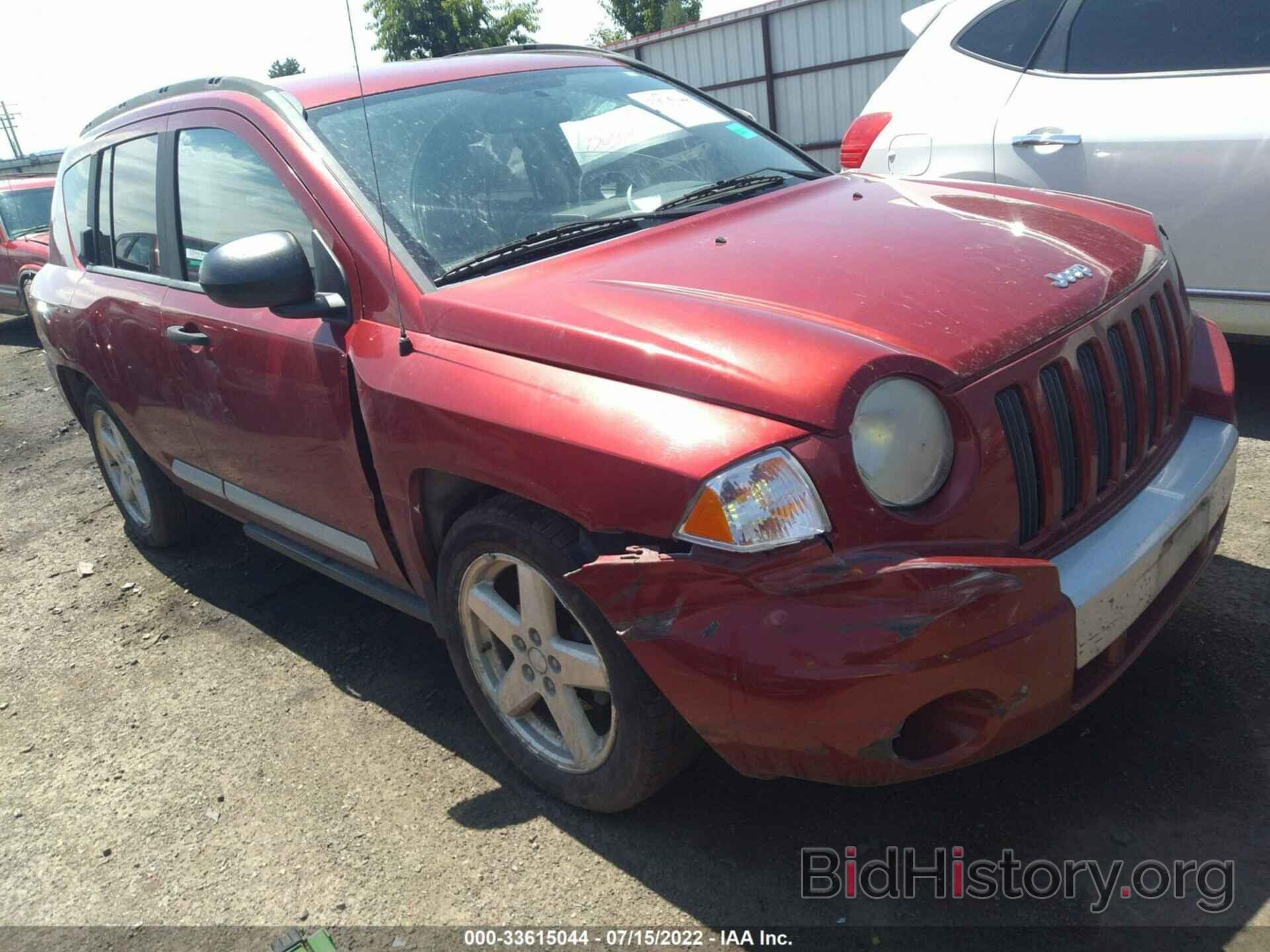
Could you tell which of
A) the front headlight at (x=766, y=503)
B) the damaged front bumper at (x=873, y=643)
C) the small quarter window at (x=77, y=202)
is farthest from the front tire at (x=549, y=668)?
the small quarter window at (x=77, y=202)

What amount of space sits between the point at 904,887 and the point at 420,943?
3.47ft

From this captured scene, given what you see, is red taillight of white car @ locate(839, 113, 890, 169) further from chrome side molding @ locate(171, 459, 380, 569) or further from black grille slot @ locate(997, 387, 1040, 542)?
black grille slot @ locate(997, 387, 1040, 542)

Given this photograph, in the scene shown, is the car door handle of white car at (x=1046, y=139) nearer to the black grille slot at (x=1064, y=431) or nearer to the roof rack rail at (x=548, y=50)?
the roof rack rail at (x=548, y=50)

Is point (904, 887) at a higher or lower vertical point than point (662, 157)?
lower

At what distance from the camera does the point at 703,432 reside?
1.99 m

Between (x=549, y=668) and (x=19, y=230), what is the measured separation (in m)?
11.7

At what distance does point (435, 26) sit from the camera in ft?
100

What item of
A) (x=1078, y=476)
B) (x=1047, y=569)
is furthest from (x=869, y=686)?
(x=1078, y=476)

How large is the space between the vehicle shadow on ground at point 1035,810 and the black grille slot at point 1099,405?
72 centimetres

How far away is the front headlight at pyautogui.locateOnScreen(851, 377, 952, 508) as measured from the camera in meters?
2.00

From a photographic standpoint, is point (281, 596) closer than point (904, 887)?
No

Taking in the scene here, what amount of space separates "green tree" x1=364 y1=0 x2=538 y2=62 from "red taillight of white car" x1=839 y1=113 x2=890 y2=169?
87.0ft

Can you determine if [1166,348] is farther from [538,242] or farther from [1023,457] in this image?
[538,242]

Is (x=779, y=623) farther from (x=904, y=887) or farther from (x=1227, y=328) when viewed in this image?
(x=1227, y=328)
